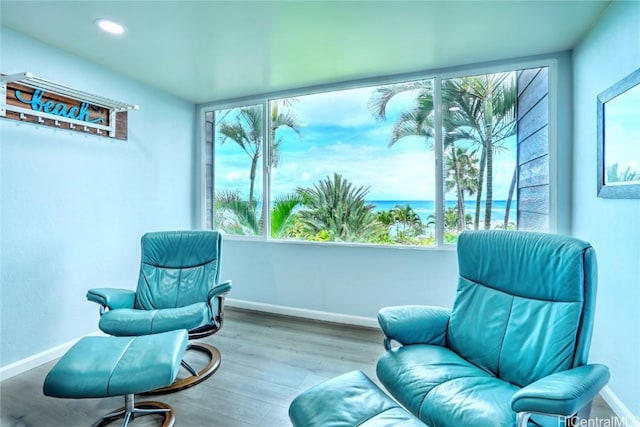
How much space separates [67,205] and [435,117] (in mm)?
3155

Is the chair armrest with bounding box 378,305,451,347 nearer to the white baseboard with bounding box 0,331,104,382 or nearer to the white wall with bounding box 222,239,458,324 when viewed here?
the white wall with bounding box 222,239,458,324

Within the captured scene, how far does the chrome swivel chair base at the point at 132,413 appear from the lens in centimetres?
164

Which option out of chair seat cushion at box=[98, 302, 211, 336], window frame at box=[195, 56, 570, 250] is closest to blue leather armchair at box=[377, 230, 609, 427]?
window frame at box=[195, 56, 570, 250]

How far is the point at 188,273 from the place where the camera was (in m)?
2.53

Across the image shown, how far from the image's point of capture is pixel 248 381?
6.85 feet

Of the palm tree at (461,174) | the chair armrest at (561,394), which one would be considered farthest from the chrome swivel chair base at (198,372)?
the palm tree at (461,174)

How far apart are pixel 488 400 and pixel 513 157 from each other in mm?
2093

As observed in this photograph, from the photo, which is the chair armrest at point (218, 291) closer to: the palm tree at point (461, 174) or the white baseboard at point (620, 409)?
the palm tree at point (461, 174)

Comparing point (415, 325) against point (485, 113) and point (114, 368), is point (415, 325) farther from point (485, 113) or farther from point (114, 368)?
point (485, 113)

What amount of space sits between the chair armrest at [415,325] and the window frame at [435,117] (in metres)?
1.14

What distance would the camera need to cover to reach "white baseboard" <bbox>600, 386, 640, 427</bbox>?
1.59 meters

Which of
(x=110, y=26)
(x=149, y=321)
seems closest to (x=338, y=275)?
(x=149, y=321)

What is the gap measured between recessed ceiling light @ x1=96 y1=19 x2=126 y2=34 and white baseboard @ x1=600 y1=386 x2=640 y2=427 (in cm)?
377

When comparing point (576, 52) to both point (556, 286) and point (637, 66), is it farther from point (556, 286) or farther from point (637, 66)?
point (556, 286)
